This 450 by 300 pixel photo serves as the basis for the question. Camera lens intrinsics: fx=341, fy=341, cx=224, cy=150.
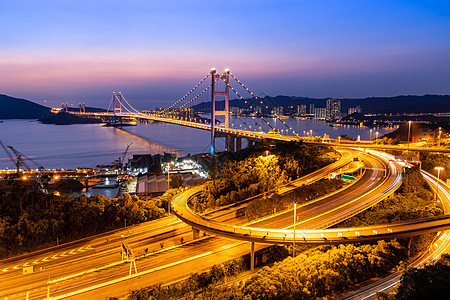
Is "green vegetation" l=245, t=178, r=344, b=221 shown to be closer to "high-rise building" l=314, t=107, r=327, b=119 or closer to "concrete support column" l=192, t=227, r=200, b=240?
"concrete support column" l=192, t=227, r=200, b=240

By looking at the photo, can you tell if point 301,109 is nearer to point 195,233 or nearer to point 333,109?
point 333,109

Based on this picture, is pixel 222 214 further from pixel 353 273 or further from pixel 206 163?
pixel 206 163

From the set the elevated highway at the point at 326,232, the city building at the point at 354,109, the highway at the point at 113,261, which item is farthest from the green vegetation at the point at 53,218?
the city building at the point at 354,109

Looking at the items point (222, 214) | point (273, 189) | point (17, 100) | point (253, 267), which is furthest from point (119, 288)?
point (17, 100)

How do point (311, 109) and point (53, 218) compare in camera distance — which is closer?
point (53, 218)

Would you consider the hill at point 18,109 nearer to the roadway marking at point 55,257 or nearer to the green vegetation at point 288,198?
the roadway marking at point 55,257

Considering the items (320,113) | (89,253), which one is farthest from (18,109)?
(89,253)
